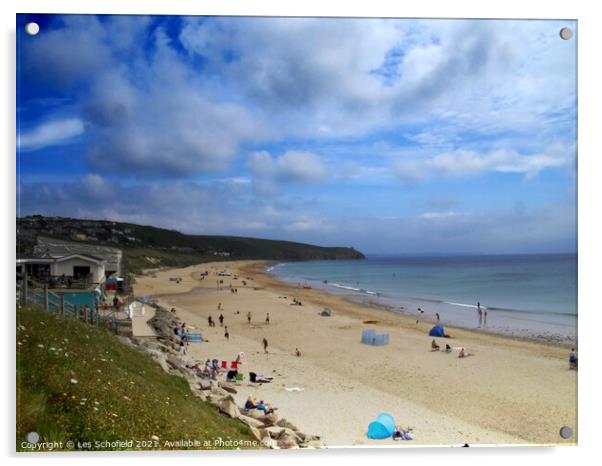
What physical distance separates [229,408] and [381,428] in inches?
70.3

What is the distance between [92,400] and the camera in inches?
172

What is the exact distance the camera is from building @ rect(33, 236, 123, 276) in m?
5.27

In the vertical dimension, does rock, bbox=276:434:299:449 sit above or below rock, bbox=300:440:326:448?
above

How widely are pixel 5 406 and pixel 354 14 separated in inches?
224

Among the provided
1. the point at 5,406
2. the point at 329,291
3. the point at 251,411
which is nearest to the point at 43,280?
the point at 5,406

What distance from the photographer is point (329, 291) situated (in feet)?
57.4

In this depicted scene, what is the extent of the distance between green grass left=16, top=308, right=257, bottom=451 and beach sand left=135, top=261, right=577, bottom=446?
1187 millimetres

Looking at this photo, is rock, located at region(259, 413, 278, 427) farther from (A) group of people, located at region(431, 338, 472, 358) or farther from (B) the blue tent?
(B) the blue tent

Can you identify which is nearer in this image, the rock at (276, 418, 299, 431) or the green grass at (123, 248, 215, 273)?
the rock at (276, 418, 299, 431)

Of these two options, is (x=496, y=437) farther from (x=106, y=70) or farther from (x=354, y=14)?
(x=106, y=70)

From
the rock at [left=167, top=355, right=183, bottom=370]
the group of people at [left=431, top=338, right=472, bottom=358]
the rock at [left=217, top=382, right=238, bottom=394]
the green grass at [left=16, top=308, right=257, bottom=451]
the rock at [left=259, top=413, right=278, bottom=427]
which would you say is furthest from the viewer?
the group of people at [left=431, top=338, right=472, bottom=358]

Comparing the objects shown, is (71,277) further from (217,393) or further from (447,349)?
(447,349)

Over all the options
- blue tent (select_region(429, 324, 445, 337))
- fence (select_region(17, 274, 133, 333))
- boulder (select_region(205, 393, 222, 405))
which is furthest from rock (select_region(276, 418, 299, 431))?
blue tent (select_region(429, 324, 445, 337))

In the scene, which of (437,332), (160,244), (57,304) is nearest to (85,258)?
(57,304)
